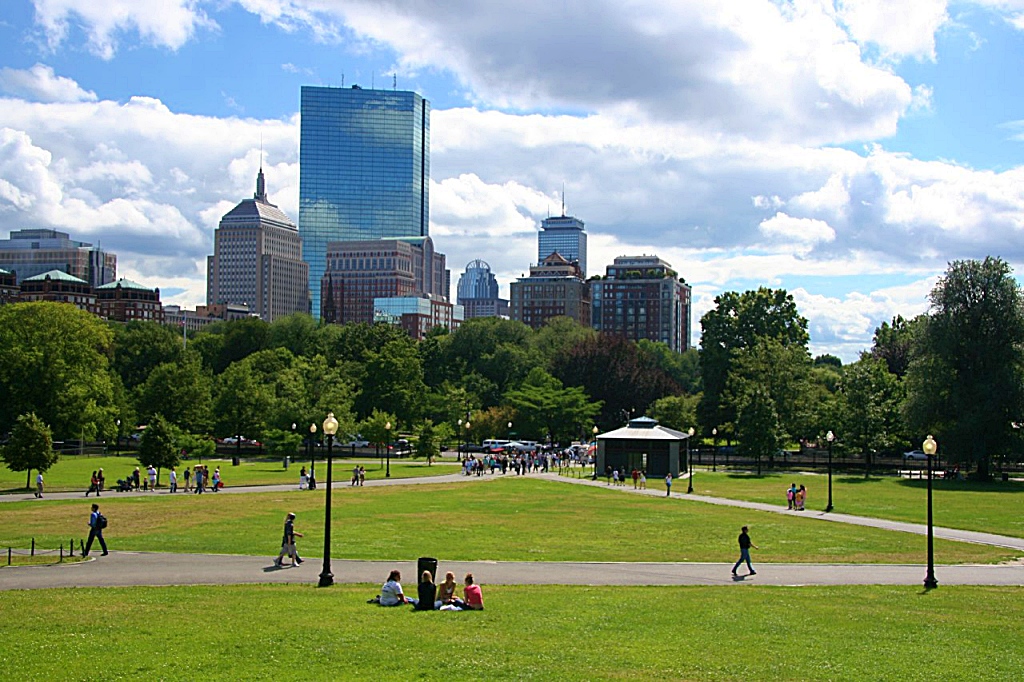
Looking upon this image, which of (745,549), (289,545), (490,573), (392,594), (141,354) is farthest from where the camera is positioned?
(141,354)

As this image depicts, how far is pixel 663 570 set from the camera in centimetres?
2941

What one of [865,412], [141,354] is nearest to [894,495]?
[865,412]

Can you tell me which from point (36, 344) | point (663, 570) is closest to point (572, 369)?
point (36, 344)

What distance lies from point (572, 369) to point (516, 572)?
91492 millimetres

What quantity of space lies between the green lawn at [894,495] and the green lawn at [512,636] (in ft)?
72.8

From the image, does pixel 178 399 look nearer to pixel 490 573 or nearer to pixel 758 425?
pixel 758 425

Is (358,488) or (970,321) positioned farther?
(970,321)

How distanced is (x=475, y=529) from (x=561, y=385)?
70.5 meters

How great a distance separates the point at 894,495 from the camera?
59.2 metres

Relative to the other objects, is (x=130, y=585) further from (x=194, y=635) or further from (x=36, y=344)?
(x=36, y=344)

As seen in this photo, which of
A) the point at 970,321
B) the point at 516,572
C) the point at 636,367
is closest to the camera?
the point at 516,572

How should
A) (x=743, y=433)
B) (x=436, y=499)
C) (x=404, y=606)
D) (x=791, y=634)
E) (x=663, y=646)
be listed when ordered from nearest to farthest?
(x=663, y=646) < (x=791, y=634) < (x=404, y=606) < (x=436, y=499) < (x=743, y=433)

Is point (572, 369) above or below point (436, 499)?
above

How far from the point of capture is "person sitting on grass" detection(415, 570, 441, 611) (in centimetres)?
2150
